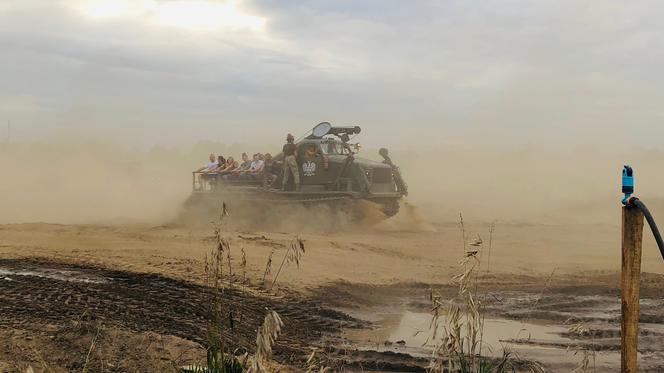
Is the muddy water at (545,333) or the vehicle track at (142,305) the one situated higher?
the vehicle track at (142,305)

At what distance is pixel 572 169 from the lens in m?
45.1

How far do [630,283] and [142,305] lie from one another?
508 cm

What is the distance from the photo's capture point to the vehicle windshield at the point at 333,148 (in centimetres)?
2186

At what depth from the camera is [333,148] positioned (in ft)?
72.6

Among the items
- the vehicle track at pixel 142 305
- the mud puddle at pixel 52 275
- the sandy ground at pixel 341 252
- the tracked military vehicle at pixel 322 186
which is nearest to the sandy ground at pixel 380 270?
the sandy ground at pixel 341 252

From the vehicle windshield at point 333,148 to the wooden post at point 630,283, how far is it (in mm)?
17454

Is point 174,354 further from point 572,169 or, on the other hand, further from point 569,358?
point 572,169

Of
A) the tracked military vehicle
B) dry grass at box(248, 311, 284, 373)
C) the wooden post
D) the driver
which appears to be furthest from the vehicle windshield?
dry grass at box(248, 311, 284, 373)

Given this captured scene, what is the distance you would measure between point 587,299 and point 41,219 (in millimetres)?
18455

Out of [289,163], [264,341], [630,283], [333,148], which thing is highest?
[333,148]

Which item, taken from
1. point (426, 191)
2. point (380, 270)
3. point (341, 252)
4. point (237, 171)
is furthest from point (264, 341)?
point (426, 191)

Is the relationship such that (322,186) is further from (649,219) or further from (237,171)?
(649,219)

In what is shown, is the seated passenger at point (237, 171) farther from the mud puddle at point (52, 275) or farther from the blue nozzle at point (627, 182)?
the blue nozzle at point (627, 182)

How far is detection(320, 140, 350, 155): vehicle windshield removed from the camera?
2186cm
